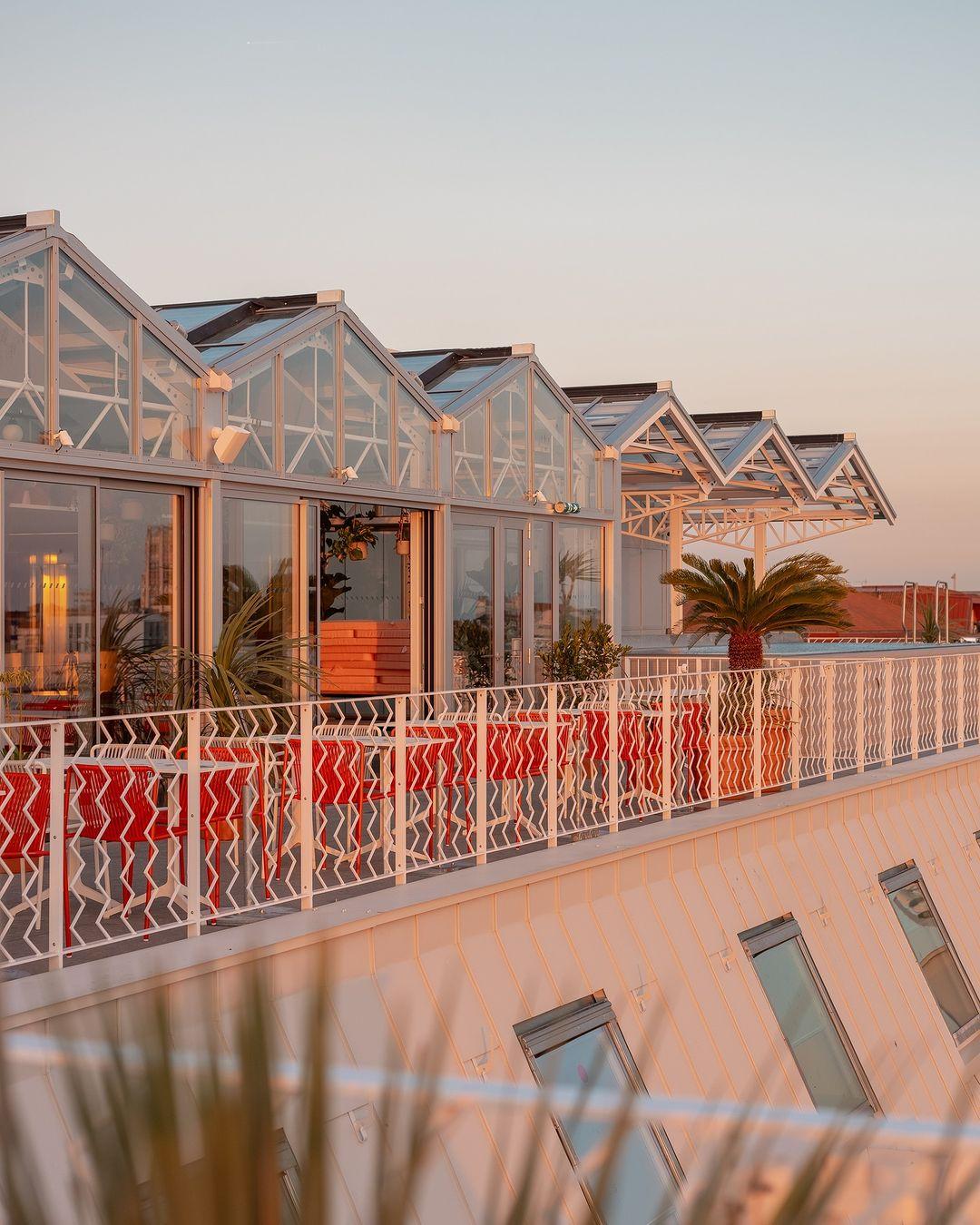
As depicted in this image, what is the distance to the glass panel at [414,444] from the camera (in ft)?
41.5

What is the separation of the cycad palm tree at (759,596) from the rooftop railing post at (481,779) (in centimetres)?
749

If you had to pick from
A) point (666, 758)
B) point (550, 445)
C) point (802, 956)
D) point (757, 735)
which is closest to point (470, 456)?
point (550, 445)

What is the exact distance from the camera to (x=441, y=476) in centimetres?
1312

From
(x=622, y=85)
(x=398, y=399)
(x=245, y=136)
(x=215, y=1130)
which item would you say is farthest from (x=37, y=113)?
(x=215, y=1130)

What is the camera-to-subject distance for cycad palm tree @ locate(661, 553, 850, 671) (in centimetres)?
1495

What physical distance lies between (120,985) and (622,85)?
55.4 feet

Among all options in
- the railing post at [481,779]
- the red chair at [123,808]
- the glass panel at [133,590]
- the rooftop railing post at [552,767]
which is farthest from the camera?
the glass panel at [133,590]

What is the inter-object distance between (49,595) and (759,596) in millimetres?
8032

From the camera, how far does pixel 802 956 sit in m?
9.55

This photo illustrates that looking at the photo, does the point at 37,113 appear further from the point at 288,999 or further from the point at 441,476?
the point at 288,999

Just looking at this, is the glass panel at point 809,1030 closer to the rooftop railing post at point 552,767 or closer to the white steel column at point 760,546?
the rooftop railing post at point 552,767

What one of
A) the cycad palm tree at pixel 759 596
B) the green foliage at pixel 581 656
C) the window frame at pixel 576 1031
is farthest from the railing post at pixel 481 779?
the cycad palm tree at pixel 759 596

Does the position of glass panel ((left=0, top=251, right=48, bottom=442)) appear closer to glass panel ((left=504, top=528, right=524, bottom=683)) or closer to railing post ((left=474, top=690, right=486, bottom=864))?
railing post ((left=474, top=690, right=486, bottom=864))

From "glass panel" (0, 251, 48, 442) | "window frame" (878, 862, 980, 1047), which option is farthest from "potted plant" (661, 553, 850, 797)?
"glass panel" (0, 251, 48, 442)
